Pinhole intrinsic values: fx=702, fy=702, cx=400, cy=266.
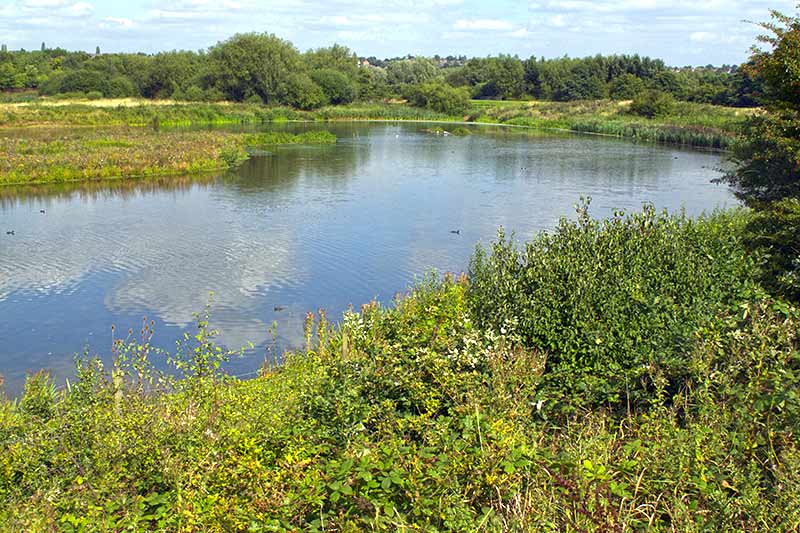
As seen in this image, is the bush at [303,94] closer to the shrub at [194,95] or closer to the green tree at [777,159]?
the shrub at [194,95]

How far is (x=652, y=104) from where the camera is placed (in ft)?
230

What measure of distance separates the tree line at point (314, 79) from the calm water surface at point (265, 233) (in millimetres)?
40230

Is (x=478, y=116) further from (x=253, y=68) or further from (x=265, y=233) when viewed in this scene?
(x=265, y=233)

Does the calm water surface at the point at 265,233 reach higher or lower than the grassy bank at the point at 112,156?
lower

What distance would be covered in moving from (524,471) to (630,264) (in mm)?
4670

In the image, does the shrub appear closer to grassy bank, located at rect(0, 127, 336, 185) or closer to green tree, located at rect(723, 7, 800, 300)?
grassy bank, located at rect(0, 127, 336, 185)

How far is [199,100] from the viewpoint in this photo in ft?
265

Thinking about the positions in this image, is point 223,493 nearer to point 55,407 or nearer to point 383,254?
point 55,407

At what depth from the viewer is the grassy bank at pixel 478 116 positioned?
56.9 m

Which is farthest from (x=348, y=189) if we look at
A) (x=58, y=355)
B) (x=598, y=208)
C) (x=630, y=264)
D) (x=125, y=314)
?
(x=630, y=264)

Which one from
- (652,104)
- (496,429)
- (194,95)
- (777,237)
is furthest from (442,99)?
(496,429)

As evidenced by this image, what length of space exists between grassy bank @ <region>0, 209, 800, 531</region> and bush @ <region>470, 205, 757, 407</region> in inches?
1.3

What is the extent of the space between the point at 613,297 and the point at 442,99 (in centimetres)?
Result: 8016

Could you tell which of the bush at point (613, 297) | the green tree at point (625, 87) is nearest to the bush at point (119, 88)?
the green tree at point (625, 87)
